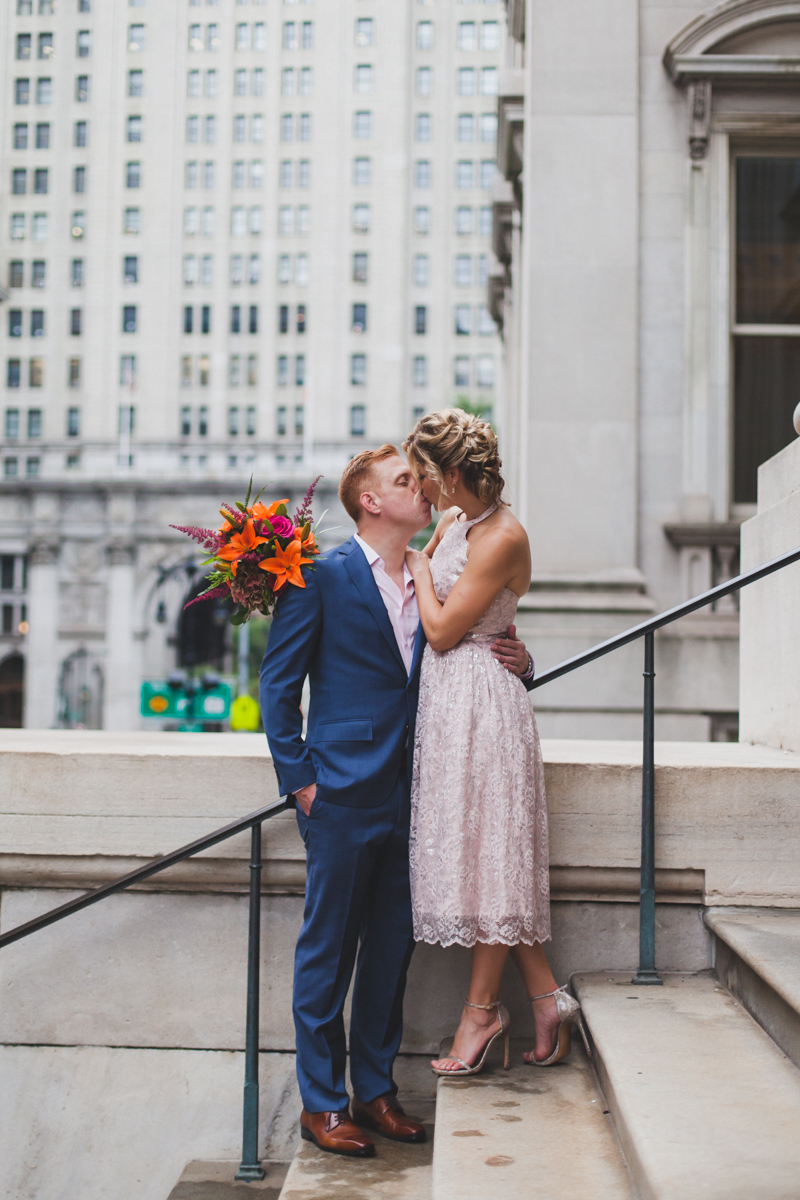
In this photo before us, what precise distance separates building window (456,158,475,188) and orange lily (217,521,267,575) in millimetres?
88173

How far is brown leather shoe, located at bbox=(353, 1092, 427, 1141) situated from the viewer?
3920mm

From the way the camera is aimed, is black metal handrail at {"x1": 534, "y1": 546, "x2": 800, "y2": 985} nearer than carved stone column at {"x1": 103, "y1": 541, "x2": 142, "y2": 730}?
Yes

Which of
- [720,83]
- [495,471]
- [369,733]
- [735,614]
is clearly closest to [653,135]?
[720,83]

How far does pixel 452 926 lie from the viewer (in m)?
3.79

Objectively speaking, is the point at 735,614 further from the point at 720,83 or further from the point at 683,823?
the point at 683,823

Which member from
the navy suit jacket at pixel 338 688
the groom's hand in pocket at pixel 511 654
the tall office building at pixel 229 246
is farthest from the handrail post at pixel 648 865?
the tall office building at pixel 229 246

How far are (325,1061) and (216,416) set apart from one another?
82.4 meters

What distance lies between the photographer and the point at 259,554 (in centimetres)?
388

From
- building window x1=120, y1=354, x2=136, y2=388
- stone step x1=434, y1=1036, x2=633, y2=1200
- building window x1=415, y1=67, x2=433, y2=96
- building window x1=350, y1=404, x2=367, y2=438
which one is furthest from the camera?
building window x1=415, y1=67, x2=433, y2=96

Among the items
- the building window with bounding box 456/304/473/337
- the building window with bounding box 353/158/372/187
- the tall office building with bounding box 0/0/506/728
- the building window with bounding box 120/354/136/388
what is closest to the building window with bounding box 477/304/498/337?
the tall office building with bounding box 0/0/506/728

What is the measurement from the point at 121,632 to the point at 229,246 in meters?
30.0

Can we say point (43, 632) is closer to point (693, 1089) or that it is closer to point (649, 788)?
point (649, 788)

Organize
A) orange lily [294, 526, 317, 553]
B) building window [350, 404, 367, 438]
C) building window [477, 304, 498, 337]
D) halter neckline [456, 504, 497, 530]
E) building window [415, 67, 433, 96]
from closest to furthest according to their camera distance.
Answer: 1. orange lily [294, 526, 317, 553]
2. halter neckline [456, 504, 497, 530]
3. building window [350, 404, 367, 438]
4. building window [477, 304, 498, 337]
5. building window [415, 67, 433, 96]

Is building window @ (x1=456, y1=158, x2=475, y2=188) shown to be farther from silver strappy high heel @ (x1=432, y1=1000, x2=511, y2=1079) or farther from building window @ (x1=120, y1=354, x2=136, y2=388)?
silver strappy high heel @ (x1=432, y1=1000, x2=511, y2=1079)
